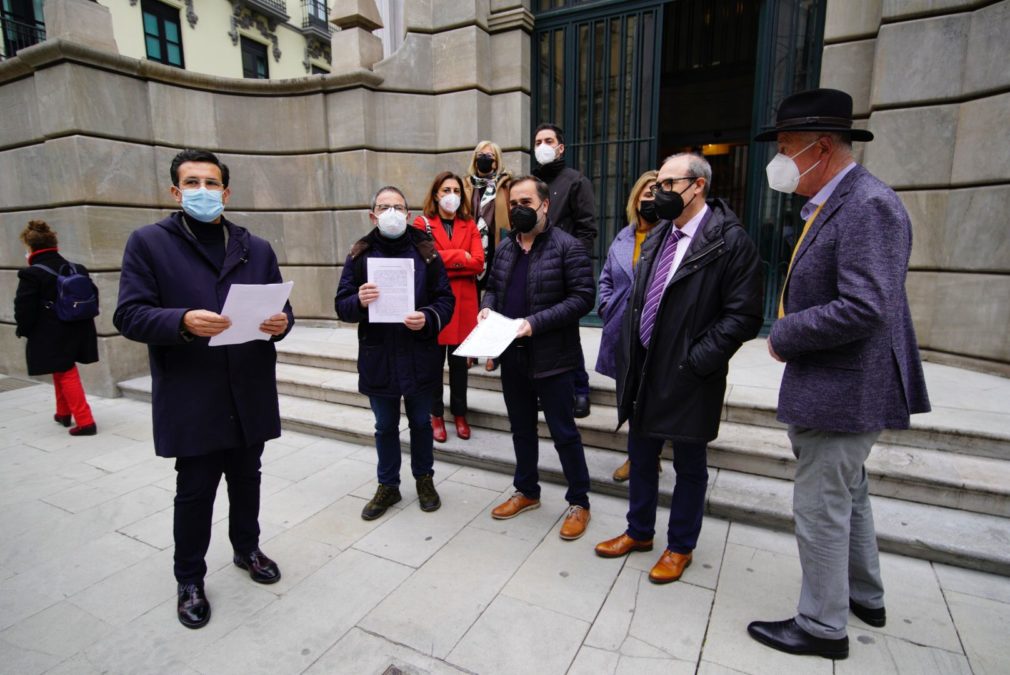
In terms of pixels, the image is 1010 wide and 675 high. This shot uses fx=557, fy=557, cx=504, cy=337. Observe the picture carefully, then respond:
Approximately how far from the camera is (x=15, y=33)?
15.0 meters

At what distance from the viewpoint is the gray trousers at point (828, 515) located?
2191 millimetres

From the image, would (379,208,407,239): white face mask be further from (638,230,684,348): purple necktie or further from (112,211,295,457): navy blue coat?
(638,230,684,348): purple necktie

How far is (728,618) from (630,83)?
6.13 m

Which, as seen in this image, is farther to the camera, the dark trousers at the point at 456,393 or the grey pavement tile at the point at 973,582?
the dark trousers at the point at 456,393

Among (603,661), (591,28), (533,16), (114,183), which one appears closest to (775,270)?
(591,28)

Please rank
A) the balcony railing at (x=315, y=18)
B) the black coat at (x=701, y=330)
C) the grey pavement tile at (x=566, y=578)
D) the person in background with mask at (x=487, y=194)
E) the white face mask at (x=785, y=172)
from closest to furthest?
the white face mask at (x=785, y=172)
the black coat at (x=701, y=330)
the grey pavement tile at (x=566, y=578)
the person in background with mask at (x=487, y=194)
the balcony railing at (x=315, y=18)

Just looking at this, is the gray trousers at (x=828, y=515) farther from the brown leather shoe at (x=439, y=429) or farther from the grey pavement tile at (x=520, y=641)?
the brown leather shoe at (x=439, y=429)

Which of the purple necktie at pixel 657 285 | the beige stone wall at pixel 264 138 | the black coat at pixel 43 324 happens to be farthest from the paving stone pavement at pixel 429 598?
the beige stone wall at pixel 264 138

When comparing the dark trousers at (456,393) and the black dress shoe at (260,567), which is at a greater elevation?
the dark trousers at (456,393)

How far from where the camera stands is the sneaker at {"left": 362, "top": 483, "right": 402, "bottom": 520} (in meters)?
3.62

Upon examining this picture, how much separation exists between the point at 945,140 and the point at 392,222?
5.10m

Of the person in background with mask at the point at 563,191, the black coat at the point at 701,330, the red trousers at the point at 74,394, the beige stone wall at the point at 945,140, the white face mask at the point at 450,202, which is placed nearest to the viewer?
the black coat at the point at 701,330

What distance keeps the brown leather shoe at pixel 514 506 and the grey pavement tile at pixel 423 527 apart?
0.18 metres

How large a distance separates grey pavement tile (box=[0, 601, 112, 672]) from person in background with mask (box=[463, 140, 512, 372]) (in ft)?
9.14
